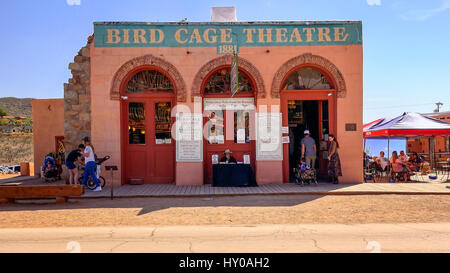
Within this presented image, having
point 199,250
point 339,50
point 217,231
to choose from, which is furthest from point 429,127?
point 199,250

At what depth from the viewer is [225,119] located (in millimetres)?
11711

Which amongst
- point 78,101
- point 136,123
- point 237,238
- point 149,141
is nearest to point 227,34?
point 136,123

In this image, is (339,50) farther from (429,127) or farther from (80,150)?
(80,150)

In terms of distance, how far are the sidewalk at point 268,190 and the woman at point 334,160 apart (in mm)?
460

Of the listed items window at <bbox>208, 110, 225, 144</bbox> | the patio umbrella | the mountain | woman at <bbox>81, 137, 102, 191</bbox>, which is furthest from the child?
the mountain

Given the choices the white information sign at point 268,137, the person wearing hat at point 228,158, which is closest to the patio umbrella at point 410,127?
the white information sign at point 268,137

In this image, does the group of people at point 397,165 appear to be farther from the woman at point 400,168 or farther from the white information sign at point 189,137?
the white information sign at point 189,137

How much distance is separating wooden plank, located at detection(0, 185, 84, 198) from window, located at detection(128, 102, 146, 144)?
3.50 meters

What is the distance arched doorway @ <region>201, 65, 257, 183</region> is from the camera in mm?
11648

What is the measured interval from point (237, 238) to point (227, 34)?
8283mm

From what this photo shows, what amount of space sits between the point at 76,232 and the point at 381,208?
22.5 feet

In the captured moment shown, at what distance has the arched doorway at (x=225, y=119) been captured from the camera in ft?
38.2

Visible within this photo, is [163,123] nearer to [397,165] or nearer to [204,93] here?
[204,93]

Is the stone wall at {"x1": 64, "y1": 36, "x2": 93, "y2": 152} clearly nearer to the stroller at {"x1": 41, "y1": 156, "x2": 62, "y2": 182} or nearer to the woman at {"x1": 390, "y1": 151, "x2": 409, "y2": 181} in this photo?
the stroller at {"x1": 41, "y1": 156, "x2": 62, "y2": 182}
